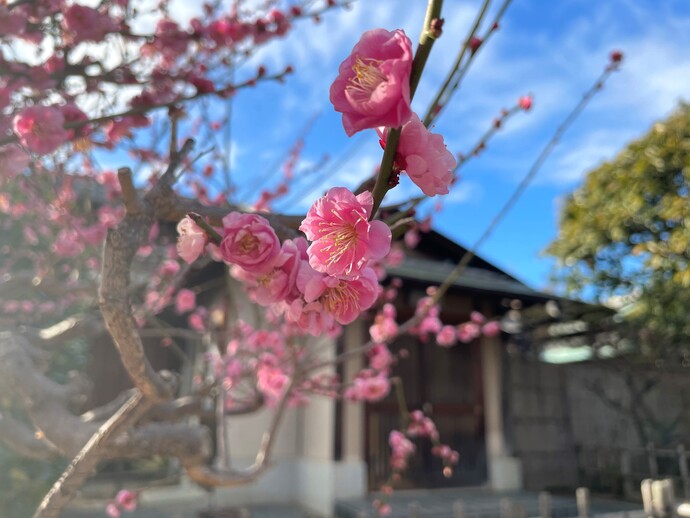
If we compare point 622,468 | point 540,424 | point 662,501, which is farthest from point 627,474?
point 662,501

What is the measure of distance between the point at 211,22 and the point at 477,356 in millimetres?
5998

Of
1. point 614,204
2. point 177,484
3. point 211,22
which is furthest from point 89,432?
point 614,204

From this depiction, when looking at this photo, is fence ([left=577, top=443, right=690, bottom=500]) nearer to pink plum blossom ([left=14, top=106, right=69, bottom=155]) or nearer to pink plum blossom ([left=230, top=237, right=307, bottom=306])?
pink plum blossom ([left=230, top=237, right=307, bottom=306])

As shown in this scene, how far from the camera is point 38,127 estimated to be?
5.53 feet

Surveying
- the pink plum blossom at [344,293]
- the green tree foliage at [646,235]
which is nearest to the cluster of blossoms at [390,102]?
the pink plum blossom at [344,293]

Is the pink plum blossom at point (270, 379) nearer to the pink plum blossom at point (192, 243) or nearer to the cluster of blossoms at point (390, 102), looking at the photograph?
the pink plum blossom at point (192, 243)

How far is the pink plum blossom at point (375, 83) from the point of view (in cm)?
65

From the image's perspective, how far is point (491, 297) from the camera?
7.83 meters

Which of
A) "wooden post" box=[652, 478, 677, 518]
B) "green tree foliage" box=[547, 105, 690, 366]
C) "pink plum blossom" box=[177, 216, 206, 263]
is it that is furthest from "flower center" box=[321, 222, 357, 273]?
"green tree foliage" box=[547, 105, 690, 366]

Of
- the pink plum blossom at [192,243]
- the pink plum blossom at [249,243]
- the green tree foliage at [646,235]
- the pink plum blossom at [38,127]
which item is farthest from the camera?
the green tree foliage at [646,235]

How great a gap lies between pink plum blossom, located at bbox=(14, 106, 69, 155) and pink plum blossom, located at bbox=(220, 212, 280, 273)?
1.16 meters

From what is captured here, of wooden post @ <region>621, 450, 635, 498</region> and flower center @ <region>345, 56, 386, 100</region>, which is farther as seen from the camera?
wooden post @ <region>621, 450, 635, 498</region>

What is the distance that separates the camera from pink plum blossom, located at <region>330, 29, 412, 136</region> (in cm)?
65

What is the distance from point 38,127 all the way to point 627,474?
8.32 m
